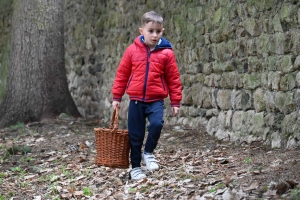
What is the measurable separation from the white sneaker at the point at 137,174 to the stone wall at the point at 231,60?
1543 mm

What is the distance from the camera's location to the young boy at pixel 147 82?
5.70 m

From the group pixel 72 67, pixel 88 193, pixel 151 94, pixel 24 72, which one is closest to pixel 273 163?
pixel 151 94

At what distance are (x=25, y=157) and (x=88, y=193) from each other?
7.73ft

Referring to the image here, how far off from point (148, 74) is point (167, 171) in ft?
3.16

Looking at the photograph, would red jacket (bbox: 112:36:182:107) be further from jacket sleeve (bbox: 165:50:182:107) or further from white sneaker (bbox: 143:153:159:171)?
white sneaker (bbox: 143:153:159:171)

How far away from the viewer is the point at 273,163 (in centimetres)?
558

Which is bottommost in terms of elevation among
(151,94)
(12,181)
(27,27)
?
(12,181)

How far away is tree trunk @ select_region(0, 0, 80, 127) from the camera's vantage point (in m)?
10.5

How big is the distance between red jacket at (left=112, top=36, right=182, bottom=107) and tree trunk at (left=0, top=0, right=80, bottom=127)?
4.93 meters

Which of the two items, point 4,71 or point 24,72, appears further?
point 4,71

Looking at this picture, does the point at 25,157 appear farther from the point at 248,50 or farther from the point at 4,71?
the point at 4,71

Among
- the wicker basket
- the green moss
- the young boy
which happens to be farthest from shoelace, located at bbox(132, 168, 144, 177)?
the green moss

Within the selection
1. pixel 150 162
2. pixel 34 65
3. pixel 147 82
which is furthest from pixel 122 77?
pixel 34 65

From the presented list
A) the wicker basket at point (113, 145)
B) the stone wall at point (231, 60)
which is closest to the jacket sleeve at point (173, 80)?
the wicker basket at point (113, 145)
